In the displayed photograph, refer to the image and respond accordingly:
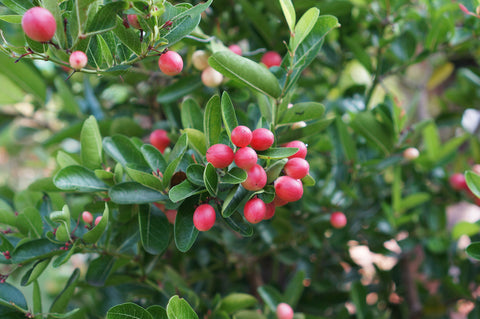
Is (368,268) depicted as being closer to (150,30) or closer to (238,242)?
(238,242)

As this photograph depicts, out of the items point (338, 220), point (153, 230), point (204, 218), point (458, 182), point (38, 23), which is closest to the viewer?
point (38, 23)

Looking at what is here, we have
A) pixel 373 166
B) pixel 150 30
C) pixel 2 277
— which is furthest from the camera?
pixel 373 166

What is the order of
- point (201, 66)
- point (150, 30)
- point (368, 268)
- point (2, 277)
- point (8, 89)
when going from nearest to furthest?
1. point (150, 30)
2. point (2, 277)
3. point (201, 66)
4. point (8, 89)
5. point (368, 268)

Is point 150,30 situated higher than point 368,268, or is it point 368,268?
point 150,30

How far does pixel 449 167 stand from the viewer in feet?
4.99

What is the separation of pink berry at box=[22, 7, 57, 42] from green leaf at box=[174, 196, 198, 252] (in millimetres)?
308

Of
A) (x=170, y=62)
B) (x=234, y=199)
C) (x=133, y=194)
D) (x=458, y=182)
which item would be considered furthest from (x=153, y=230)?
(x=458, y=182)

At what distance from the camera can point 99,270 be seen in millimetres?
759

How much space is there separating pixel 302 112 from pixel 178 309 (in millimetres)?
374

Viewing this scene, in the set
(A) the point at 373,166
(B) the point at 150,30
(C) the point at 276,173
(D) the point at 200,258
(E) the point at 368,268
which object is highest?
(B) the point at 150,30

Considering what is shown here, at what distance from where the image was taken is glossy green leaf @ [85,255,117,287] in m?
0.75

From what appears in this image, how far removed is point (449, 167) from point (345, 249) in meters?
0.64

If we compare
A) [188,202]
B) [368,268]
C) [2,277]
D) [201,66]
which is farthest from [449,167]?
[2,277]

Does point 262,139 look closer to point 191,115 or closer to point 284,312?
point 191,115
